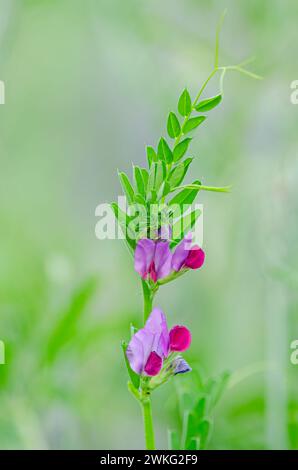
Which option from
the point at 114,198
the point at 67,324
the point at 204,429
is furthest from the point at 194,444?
the point at 114,198

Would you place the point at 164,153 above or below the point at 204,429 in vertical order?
above

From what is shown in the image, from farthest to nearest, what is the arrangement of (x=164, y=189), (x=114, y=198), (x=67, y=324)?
(x=114, y=198), (x=67, y=324), (x=164, y=189)

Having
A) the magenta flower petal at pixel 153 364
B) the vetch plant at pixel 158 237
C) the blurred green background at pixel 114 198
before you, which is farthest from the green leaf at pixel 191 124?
the blurred green background at pixel 114 198

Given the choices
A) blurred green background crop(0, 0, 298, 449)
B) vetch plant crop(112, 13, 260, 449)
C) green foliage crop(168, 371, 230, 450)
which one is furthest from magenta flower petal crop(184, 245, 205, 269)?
blurred green background crop(0, 0, 298, 449)

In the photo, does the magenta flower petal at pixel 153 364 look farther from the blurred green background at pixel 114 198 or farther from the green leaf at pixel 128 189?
the blurred green background at pixel 114 198

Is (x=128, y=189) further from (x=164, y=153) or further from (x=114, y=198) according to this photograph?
(x=114, y=198)

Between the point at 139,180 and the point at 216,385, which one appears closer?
the point at 139,180

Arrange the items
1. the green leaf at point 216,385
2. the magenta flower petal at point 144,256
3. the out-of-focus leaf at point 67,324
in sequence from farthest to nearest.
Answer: the out-of-focus leaf at point 67,324
the green leaf at point 216,385
the magenta flower petal at point 144,256
